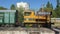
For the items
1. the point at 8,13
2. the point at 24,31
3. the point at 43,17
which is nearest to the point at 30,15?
the point at 43,17

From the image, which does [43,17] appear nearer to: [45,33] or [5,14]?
[5,14]

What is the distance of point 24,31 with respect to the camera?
15406mm

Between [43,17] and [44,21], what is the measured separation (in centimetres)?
58

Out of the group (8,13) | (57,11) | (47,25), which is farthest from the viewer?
(57,11)

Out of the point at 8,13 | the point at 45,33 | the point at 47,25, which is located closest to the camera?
the point at 45,33

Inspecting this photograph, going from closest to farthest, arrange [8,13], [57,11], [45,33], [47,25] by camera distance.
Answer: [45,33]
[47,25]
[8,13]
[57,11]

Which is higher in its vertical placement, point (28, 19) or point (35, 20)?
point (28, 19)

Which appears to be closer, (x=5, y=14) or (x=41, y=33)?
(x=41, y=33)

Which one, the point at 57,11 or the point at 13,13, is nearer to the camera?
the point at 13,13

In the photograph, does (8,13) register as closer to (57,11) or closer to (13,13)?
(13,13)

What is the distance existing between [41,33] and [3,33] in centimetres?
358

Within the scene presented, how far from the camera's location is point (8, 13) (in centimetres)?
2389

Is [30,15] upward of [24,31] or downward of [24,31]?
upward

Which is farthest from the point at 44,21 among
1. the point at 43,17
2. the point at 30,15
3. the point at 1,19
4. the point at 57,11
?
the point at 57,11
